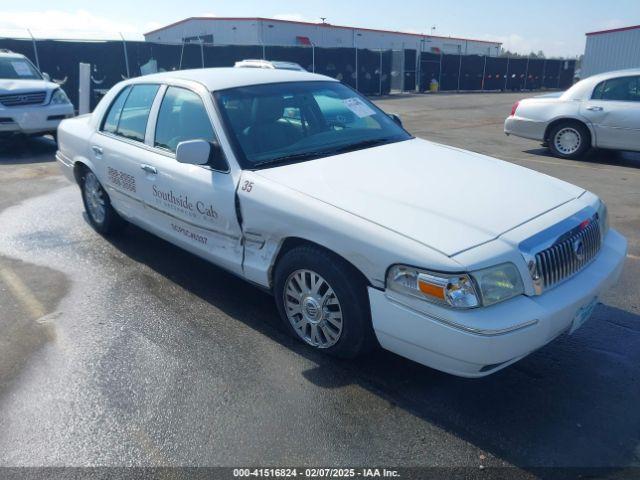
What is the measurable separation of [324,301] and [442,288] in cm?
82

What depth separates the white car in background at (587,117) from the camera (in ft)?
28.8

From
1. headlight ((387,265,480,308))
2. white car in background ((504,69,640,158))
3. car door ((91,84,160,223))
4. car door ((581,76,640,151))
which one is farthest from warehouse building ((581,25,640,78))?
headlight ((387,265,480,308))

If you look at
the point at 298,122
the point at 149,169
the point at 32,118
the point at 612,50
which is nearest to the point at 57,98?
the point at 32,118

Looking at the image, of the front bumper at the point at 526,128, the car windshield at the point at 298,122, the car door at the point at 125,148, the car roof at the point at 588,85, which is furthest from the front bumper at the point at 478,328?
the front bumper at the point at 526,128

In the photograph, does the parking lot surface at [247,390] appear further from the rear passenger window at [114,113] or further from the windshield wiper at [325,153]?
the rear passenger window at [114,113]

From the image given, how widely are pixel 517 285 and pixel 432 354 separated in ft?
1.76

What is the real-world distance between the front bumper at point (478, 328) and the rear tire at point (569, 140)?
7.22 metres

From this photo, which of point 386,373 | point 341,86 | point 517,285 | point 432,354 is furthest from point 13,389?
point 341,86

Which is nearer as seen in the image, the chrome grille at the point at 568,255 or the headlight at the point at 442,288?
the headlight at the point at 442,288

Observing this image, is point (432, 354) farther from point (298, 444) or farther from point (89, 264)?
point (89, 264)

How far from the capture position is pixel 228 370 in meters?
3.35

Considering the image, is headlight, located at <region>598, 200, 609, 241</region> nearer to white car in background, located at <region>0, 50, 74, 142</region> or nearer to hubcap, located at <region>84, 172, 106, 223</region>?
hubcap, located at <region>84, 172, 106, 223</region>

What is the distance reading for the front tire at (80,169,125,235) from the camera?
5352 mm

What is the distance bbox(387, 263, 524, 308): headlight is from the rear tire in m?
7.67
